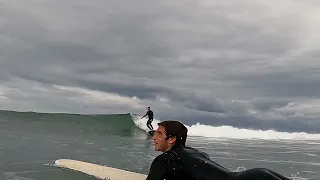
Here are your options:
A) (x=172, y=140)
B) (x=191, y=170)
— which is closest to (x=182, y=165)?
(x=191, y=170)

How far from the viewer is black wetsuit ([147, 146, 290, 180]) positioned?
3.50m

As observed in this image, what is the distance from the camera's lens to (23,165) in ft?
32.0

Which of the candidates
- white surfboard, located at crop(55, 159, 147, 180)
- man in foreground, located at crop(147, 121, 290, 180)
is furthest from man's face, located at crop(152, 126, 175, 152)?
white surfboard, located at crop(55, 159, 147, 180)

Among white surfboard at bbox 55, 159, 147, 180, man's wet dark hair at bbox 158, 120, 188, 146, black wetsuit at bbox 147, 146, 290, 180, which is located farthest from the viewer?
white surfboard at bbox 55, 159, 147, 180

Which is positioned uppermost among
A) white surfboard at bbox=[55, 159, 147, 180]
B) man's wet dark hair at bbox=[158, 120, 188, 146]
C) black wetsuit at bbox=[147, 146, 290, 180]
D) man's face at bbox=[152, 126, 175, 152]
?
man's wet dark hair at bbox=[158, 120, 188, 146]

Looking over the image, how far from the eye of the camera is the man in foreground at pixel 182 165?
351cm

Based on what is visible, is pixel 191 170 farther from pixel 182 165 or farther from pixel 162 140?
pixel 162 140

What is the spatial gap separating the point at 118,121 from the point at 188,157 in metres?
32.3

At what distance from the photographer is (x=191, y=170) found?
3596 millimetres

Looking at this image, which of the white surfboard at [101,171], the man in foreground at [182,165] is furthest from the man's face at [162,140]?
the white surfboard at [101,171]

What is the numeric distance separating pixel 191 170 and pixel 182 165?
97 mm

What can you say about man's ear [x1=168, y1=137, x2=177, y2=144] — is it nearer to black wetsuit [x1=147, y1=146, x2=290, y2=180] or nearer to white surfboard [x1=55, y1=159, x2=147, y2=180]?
black wetsuit [x1=147, y1=146, x2=290, y2=180]

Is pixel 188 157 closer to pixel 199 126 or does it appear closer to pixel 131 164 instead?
pixel 131 164

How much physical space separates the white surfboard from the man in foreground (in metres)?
3.63
